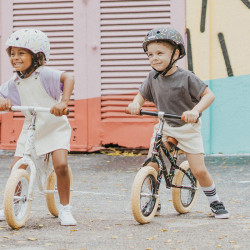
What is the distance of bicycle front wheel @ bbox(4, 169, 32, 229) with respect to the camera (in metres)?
4.18

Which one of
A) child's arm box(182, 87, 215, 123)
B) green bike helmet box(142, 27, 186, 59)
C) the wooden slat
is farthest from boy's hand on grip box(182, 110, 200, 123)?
the wooden slat

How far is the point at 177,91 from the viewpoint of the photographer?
4.68 metres

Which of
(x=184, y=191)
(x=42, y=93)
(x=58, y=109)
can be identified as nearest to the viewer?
(x=58, y=109)

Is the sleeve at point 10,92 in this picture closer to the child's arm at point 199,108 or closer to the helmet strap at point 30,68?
the helmet strap at point 30,68

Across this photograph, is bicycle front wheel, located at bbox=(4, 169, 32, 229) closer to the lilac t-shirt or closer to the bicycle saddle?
the lilac t-shirt

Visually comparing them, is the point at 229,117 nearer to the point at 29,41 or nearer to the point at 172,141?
the point at 172,141

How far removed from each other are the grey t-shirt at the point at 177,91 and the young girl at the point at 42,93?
0.68 m

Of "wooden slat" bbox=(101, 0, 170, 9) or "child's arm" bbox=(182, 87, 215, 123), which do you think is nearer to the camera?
"child's arm" bbox=(182, 87, 215, 123)

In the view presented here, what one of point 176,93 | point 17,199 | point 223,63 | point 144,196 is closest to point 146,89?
point 176,93

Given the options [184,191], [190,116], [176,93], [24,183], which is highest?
[176,93]

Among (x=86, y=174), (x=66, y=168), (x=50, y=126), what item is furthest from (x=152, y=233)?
(x=86, y=174)

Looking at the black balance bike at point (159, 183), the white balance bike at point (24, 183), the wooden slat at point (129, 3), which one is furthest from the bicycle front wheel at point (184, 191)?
the wooden slat at point (129, 3)

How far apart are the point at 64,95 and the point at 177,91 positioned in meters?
0.85

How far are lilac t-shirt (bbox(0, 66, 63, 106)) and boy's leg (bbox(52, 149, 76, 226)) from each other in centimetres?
44
